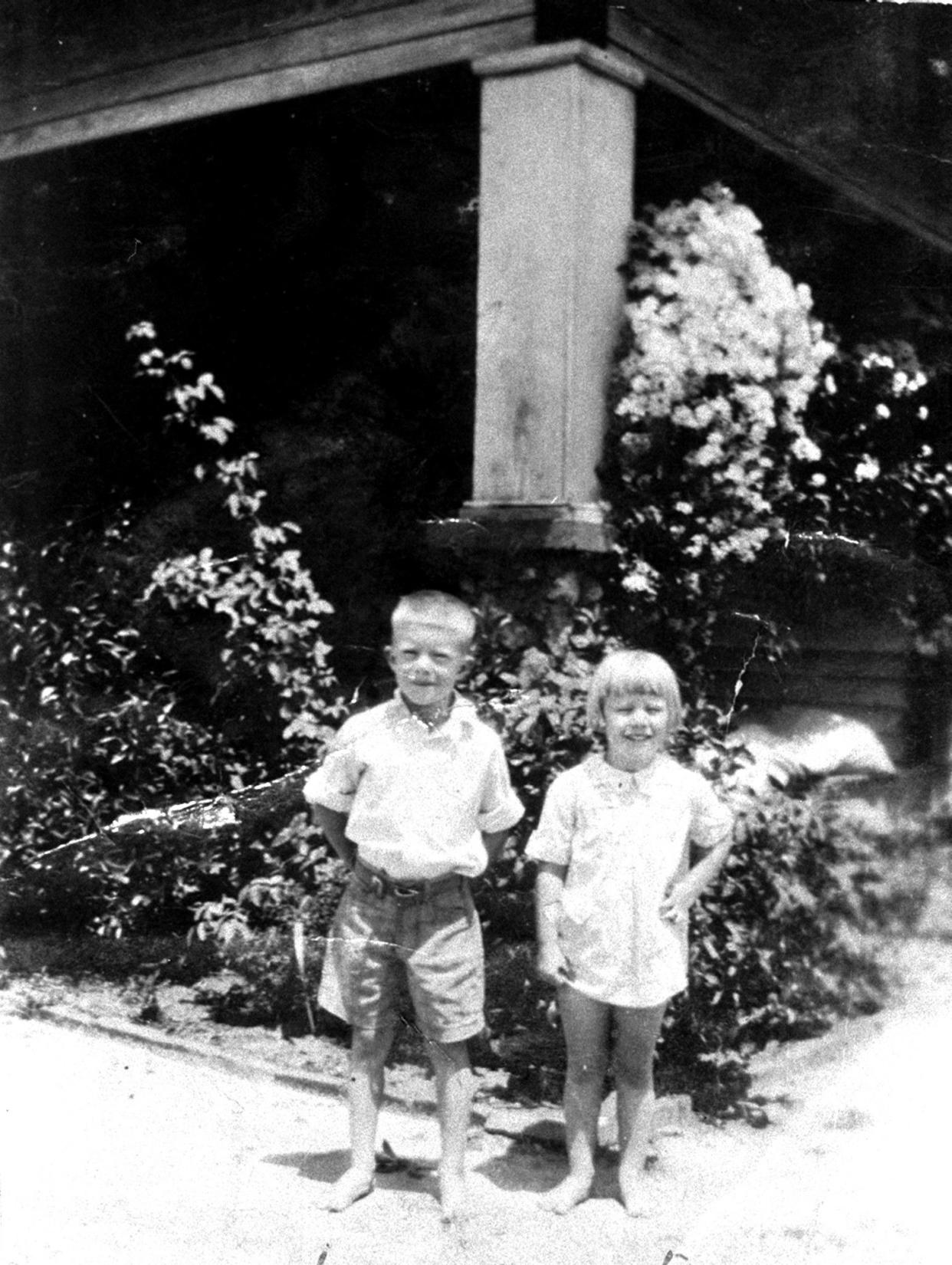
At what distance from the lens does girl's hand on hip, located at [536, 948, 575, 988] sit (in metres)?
2.89

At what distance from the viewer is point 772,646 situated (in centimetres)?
433

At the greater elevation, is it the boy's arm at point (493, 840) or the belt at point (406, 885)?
the boy's arm at point (493, 840)

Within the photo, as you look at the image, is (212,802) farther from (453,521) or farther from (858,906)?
(858,906)

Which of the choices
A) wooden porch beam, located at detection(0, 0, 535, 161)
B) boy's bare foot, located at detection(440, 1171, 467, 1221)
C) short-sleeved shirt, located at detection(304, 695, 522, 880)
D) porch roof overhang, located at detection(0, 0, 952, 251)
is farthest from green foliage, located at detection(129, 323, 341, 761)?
boy's bare foot, located at detection(440, 1171, 467, 1221)

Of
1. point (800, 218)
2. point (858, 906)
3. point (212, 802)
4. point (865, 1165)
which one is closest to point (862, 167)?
point (800, 218)

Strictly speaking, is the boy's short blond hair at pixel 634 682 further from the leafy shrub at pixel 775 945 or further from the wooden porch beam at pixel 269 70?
the wooden porch beam at pixel 269 70

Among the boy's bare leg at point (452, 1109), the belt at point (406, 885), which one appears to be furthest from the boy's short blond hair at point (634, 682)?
the boy's bare leg at point (452, 1109)

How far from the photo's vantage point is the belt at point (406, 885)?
2.84 metres

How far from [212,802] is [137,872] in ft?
1.08

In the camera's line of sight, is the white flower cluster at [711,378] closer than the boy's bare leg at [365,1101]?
No

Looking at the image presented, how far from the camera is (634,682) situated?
2.90 metres

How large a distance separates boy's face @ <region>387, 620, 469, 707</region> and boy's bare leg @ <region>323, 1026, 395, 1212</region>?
2.42ft

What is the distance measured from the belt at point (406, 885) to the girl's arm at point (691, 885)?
45cm

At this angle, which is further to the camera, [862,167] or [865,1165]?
[862,167]
